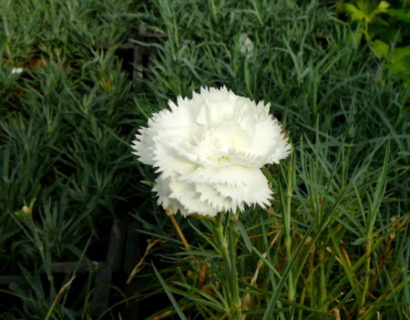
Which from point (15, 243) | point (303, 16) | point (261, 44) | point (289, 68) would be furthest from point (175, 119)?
point (303, 16)

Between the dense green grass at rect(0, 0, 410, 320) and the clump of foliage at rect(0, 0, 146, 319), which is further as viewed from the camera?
the clump of foliage at rect(0, 0, 146, 319)

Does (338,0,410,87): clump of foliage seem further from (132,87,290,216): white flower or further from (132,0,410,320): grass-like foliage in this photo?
(132,87,290,216): white flower

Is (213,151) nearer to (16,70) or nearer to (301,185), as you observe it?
(301,185)

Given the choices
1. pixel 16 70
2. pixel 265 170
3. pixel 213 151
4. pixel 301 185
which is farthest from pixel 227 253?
pixel 16 70

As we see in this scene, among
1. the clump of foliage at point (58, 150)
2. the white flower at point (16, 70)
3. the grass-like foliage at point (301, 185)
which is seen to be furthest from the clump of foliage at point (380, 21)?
the white flower at point (16, 70)

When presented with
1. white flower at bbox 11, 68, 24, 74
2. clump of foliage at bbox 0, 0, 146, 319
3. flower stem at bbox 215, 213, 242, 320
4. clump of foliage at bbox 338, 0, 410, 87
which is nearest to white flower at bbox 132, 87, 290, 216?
flower stem at bbox 215, 213, 242, 320

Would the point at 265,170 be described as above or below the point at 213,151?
above

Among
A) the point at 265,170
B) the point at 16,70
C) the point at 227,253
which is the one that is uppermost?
the point at 16,70
